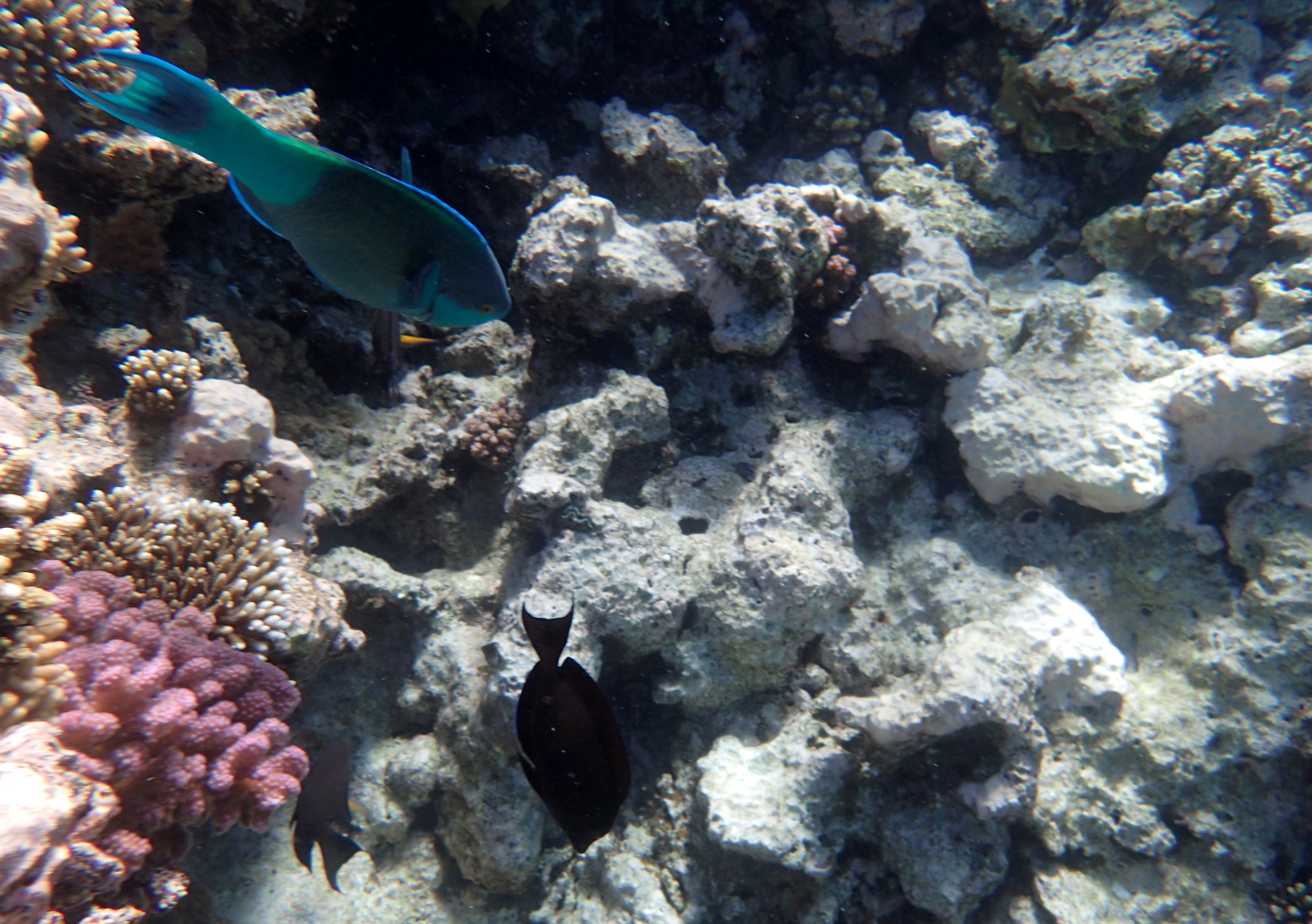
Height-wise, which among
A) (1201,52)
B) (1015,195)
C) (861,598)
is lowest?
(861,598)

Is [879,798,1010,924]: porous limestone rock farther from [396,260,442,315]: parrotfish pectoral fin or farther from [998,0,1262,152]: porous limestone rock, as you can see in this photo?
[998,0,1262,152]: porous limestone rock

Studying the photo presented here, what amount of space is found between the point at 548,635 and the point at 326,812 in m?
1.54

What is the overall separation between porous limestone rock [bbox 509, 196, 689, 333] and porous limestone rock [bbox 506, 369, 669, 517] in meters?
0.37

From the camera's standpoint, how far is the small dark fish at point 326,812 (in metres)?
2.57

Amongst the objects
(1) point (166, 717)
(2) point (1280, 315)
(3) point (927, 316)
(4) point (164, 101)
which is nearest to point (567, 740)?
(1) point (166, 717)

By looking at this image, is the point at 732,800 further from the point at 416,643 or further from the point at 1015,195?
the point at 1015,195

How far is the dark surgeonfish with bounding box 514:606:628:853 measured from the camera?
6.56ft

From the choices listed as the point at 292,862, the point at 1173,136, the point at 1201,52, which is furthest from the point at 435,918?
the point at 1201,52

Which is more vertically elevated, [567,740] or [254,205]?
[254,205]

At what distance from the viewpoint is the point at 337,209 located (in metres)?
1.80

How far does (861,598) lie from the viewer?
10.8 ft

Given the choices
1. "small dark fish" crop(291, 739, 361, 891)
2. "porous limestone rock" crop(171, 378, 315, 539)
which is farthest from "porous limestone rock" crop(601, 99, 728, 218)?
"small dark fish" crop(291, 739, 361, 891)

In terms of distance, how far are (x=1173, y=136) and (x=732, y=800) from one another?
508 centimetres

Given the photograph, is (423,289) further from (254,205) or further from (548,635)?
(548,635)
